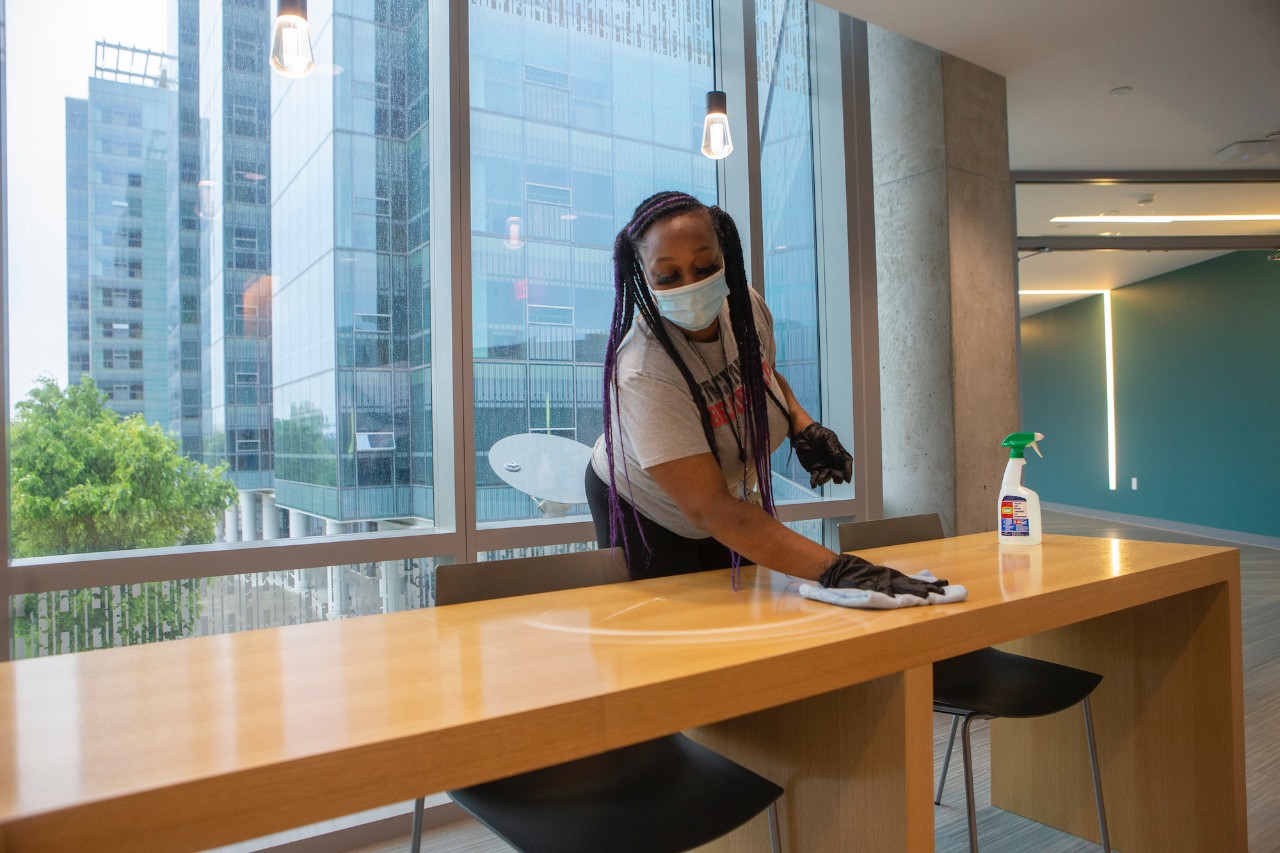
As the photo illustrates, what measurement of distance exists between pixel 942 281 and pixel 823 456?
216 cm

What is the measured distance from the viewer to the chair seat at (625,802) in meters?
1.12

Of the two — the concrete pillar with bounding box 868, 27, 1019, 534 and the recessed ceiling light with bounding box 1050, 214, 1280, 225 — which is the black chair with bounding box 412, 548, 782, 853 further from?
the recessed ceiling light with bounding box 1050, 214, 1280, 225

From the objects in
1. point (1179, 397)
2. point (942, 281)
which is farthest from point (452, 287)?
point (1179, 397)

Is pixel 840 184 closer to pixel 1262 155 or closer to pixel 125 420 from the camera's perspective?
pixel 125 420

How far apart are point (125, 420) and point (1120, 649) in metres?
2.55

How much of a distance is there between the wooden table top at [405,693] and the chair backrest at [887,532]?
56cm

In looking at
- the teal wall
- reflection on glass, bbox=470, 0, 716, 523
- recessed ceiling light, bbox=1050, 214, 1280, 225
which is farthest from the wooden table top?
the teal wall

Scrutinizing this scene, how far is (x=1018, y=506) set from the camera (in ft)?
6.42

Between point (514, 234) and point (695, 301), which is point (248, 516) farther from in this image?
point (695, 301)

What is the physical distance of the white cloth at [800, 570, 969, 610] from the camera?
49.3 inches

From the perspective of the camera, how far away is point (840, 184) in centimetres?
347

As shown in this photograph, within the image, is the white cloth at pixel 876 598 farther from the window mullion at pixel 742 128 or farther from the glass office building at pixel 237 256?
the window mullion at pixel 742 128

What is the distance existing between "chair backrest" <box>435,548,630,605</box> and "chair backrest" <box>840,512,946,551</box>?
2.19 ft

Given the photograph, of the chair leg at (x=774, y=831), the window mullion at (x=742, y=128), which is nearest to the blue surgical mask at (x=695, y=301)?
the chair leg at (x=774, y=831)
